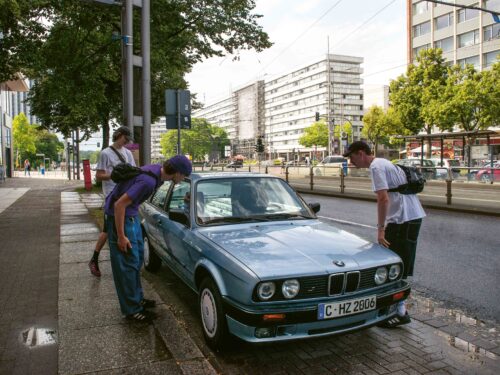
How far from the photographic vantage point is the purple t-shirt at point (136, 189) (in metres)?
3.67

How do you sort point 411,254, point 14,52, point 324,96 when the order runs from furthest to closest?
point 324,96, point 14,52, point 411,254

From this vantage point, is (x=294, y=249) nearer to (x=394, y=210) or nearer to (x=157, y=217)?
(x=394, y=210)

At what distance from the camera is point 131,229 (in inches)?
155

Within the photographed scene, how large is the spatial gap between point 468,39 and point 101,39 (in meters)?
52.1

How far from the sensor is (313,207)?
4.88 meters

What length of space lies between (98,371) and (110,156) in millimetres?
3305

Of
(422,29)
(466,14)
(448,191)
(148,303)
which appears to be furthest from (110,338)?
(422,29)

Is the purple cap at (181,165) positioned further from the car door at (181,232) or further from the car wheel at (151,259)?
the car wheel at (151,259)

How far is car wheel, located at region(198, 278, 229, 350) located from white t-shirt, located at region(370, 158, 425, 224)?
5.70ft

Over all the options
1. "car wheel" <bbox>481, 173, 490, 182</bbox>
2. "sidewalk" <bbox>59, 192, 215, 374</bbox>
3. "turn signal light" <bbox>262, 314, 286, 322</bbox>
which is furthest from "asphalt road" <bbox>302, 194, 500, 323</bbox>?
"sidewalk" <bbox>59, 192, 215, 374</bbox>

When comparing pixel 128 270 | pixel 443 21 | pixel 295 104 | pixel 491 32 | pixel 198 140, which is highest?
pixel 443 21

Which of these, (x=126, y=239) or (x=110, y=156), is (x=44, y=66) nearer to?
(x=110, y=156)

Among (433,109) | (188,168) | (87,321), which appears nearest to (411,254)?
(188,168)

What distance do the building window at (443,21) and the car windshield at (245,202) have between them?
194 feet
